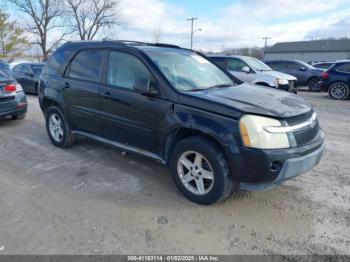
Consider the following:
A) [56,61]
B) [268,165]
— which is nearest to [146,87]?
[268,165]

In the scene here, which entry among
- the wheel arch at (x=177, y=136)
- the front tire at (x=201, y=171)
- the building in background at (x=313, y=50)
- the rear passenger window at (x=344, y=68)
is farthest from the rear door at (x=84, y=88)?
the building in background at (x=313, y=50)

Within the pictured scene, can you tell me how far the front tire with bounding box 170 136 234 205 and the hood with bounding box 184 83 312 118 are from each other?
41 cm

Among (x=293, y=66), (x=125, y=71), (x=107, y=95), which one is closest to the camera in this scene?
(x=125, y=71)

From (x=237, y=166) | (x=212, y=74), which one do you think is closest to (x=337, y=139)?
(x=212, y=74)

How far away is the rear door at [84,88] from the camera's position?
4375 millimetres

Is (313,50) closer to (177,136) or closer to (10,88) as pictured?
(10,88)

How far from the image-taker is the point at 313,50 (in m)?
62.4

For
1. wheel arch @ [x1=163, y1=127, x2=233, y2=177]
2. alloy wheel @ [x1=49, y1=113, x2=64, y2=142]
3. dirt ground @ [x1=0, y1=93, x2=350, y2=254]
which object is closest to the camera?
dirt ground @ [x1=0, y1=93, x2=350, y2=254]

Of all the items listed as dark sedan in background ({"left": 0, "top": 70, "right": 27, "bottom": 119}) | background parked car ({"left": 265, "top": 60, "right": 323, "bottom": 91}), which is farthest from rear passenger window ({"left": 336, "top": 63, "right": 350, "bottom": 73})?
dark sedan in background ({"left": 0, "top": 70, "right": 27, "bottom": 119})

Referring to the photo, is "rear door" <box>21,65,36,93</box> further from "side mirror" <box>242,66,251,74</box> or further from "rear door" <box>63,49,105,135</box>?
"rear door" <box>63,49,105,135</box>

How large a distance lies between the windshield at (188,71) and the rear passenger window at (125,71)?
20 centimetres

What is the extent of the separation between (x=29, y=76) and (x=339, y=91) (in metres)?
12.8

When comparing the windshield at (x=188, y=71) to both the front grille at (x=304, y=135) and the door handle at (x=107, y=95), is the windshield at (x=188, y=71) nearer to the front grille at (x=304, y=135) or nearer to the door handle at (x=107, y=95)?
the door handle at (x=107, y=95)

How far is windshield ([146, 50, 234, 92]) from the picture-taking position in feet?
12.1
